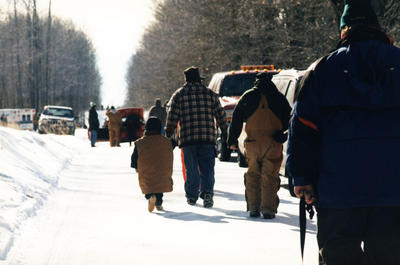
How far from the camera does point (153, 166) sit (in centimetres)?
888

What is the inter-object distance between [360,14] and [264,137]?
457 cm

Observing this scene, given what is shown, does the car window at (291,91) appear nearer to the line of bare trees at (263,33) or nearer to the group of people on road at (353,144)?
the group of people on road at (353,144)

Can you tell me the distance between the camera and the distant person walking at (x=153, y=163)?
8.88 m

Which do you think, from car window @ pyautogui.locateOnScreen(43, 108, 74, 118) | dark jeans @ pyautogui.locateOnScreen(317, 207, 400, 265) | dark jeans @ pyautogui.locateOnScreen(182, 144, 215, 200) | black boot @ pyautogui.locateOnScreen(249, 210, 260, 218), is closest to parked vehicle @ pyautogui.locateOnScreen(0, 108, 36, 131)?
car window @ pyautogui.locateOnScreen(43, 108, 74, 118)

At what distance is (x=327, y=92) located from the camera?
3510 mm

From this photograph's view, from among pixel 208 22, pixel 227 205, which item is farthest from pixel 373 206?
pixel 208 22

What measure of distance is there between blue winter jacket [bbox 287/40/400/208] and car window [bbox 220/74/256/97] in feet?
41.2

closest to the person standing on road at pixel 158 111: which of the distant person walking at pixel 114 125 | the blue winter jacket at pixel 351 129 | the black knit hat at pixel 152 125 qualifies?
the distant person walking at pixel 114 125

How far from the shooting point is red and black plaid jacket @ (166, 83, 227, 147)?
9344mm

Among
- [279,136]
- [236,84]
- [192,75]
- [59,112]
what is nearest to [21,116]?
[59,112]

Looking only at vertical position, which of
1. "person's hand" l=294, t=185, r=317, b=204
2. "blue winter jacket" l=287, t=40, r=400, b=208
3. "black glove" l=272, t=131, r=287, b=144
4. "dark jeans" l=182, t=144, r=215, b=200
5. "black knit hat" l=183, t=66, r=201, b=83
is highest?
"black knit hat" l=183, t=66, r=201, b=83

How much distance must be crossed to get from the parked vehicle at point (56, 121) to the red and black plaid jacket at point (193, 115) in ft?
99.2

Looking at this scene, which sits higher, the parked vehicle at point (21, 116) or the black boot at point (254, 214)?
the black boot at point (254, 214)

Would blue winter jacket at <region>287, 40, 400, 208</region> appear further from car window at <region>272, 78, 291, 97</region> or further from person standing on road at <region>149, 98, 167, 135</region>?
person standing on road at <region>149, 98, 167, 135</region>
